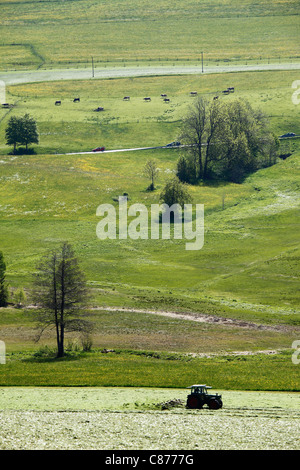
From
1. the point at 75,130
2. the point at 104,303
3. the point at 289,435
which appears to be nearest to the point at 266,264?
the point at 104,303

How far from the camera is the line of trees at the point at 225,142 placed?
162m

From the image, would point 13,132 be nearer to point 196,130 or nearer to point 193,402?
point 196,130

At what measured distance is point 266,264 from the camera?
105750 millimetres

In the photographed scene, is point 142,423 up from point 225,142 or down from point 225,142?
down

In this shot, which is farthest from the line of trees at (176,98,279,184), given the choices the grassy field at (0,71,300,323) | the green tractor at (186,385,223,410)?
the green tractor at (186,385,223,410)

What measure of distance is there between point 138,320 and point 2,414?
3593 centimetres

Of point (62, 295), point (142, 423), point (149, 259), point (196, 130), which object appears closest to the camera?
point (142, 423)

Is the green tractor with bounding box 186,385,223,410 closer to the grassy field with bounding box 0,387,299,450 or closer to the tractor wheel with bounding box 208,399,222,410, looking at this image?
the tractor wheel with bounding box 208,399,222,410

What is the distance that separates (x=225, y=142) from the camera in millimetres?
163750

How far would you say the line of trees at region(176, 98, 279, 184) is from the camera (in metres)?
162

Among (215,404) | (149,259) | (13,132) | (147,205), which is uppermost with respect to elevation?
(13,132)

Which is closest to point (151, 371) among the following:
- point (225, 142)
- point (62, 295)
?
point (62, 295)

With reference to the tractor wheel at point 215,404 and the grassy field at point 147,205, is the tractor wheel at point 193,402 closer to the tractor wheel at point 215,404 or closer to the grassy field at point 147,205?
the tractor wheel at point 215,404
